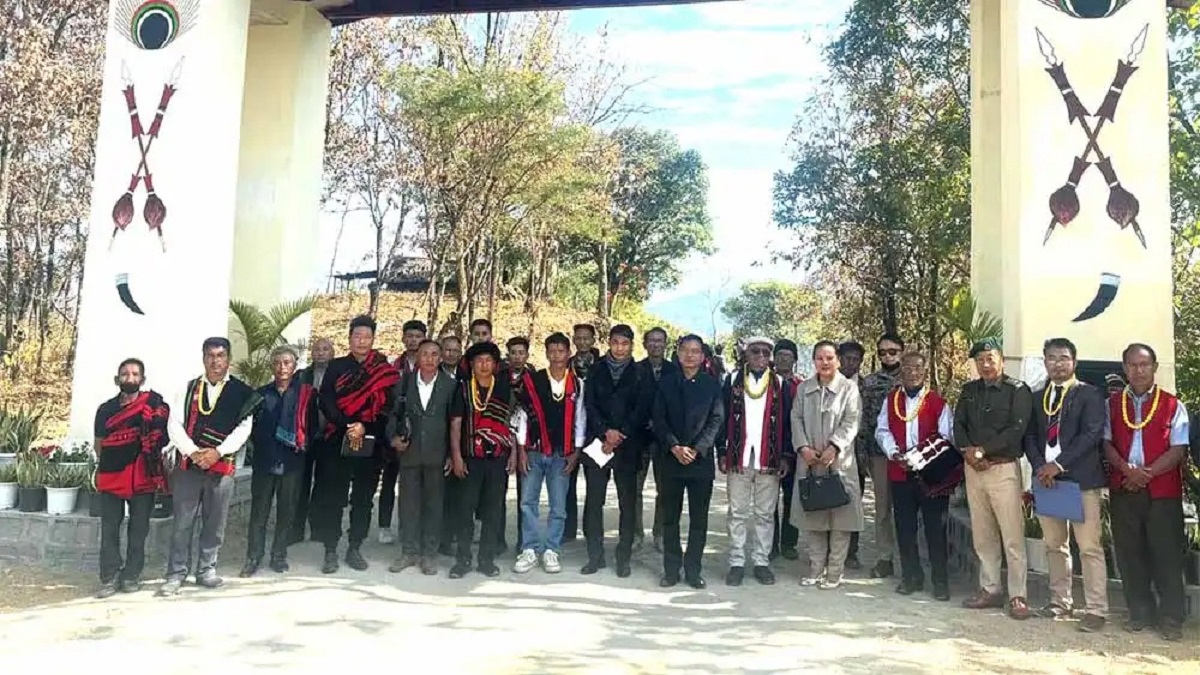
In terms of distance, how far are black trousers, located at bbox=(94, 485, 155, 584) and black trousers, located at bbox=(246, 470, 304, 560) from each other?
56 centimetres

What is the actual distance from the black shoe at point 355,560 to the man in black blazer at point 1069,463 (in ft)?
12.8

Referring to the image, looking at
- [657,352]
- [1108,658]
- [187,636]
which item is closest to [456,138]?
[657,352]

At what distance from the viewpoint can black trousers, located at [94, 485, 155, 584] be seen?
15.5 ft

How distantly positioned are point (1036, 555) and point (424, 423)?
3643 millimetres

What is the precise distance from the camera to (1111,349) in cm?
560

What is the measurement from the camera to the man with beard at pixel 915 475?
491 centimetres

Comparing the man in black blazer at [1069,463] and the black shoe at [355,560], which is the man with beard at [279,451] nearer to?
the black shoe at [355,560]

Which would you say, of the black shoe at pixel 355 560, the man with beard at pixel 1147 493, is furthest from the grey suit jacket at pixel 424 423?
the man with beard at pixel 1147 493

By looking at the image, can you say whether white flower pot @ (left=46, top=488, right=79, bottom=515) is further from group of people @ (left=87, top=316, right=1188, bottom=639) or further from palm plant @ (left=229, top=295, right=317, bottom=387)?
palm plant @ (left=229, top=295, right=317, bottom=387)

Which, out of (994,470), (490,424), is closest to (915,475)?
(994,470)

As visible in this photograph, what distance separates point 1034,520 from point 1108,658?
1.23 metres

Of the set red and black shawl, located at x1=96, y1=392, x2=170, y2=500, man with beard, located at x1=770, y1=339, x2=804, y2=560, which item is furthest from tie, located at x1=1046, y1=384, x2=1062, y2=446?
red and black shawl, located at x1=96, y1=392, x2=170, y2=500

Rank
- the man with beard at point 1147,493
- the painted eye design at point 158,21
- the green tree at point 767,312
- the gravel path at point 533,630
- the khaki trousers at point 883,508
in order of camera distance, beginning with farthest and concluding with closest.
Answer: the green tree at point 767,312, the painted eye design at point 158,21, the khaki trousers at point 883,508, the man with beard at point 1147,493, the gravel path at point 533,630

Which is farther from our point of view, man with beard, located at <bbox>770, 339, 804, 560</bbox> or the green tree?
the green tree
